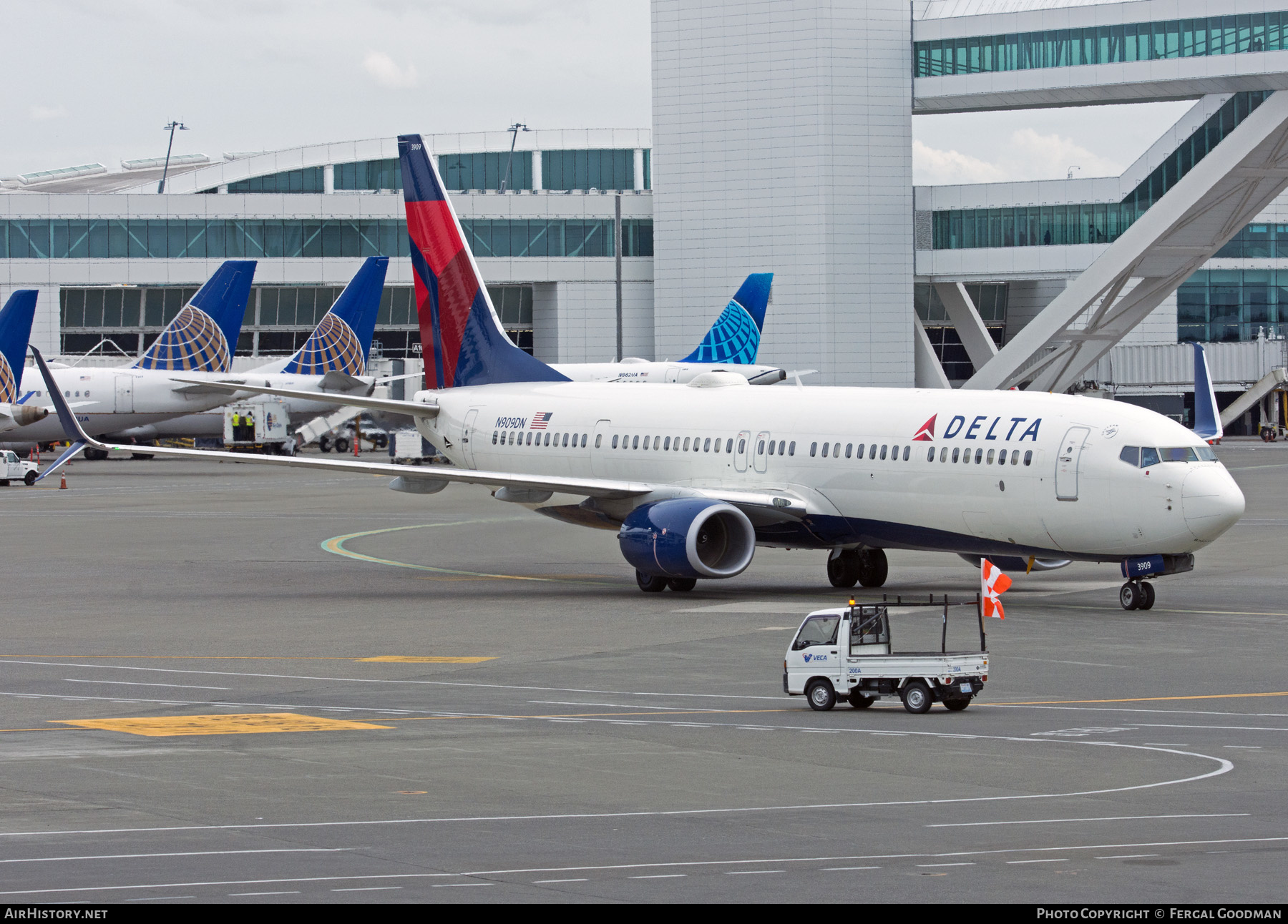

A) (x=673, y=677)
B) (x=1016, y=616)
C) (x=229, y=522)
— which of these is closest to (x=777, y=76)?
(x=229, y=522)

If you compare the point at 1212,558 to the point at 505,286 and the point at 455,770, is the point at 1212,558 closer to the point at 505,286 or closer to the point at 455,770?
the point at 455,770

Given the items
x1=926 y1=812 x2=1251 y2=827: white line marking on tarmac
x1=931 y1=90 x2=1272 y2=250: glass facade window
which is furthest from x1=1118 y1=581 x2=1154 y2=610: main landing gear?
x1=931 y1=90 x2=1272 y2=250: glass facade window

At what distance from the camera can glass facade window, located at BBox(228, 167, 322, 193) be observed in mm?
147250

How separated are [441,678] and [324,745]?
5580mm

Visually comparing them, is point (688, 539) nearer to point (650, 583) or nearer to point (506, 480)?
point (650, 583)

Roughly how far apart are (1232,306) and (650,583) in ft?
361

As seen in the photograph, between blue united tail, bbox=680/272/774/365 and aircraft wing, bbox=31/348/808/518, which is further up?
blue united tail, bbox=680/272/774/365

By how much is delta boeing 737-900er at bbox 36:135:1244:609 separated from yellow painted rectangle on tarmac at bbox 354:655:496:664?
737 cm

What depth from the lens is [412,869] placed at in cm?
1252

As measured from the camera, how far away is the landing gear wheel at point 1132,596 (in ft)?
103

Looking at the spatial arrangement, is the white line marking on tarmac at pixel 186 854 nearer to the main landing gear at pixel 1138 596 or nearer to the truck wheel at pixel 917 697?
the truck wheel at pixel 917 697

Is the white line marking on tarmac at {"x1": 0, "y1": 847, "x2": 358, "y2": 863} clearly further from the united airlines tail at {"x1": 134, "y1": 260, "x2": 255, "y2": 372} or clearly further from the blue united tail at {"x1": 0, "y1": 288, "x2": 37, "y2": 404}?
the united airlines tail at {"x1": 134, "y1": 260, "x2": 255, "y2": 372}

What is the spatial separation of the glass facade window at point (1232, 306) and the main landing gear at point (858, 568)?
346 ft

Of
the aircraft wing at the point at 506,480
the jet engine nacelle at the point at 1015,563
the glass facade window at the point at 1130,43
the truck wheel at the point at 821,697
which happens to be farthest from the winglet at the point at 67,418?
the glass facade window at the point at 1130,43
